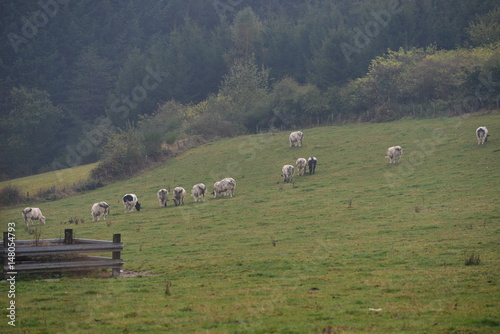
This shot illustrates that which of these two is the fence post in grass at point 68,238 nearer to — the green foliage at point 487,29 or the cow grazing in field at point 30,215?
the cow grazing in field at point 30,215

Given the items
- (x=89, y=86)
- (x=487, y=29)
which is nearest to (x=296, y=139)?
(x=487, y=29)

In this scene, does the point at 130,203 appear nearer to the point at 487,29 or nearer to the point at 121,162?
the point at 121,162

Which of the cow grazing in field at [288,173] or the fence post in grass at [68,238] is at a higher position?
the cow grazing in field at [288,173]

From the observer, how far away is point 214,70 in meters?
108

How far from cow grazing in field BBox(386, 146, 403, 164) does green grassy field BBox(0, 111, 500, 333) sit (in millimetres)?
841

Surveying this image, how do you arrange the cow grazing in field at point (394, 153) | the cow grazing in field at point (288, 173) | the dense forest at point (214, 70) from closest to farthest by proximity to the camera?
the cow grazing in field at point (394, 153), the cow grazing in field at point (288, 173), the dense forest at point (214, 70)

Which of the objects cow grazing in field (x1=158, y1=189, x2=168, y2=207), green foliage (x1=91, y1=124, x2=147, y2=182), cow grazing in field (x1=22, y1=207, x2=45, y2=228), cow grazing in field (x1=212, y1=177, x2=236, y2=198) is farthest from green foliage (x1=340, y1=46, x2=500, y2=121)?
cow grazing in field (x1=22, y1=207, x2=45, y2=228)

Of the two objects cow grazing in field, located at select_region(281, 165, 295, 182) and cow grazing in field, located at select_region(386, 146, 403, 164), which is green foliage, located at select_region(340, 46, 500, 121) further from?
cow grazing in field, located at select_region(281, 165, 295, 182)

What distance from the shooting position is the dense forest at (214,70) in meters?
63.8

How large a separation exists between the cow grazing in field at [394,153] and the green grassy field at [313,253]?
84 cm

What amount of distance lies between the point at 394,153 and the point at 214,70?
7085cm

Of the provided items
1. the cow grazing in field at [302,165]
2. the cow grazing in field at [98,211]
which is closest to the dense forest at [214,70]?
the cow grazing in field at [302,165]

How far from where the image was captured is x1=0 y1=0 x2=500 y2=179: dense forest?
6378cm

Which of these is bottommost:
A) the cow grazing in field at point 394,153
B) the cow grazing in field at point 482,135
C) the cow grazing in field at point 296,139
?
the cow grazing in field at point 394,153
